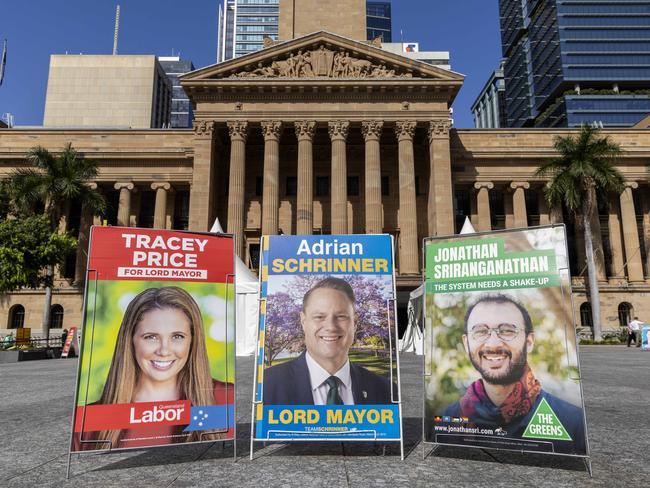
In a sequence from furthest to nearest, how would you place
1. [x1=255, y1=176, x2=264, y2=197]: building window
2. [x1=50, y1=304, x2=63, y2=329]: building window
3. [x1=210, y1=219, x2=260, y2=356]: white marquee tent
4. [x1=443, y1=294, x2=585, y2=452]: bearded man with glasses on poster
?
[x1=255, y1=176, x2=264, y2=197]: building window → [x1=50, y1=304, x2=63, y2=329]: building window → [x1=210, y1=219, x2=260, y2=356]: white marquee tent → [x1=443, y1=294, x2=585, y2=452]: bearded man with glasses on poster

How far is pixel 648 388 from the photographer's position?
11.5 meters

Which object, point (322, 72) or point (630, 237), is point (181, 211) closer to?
point (322, 72)

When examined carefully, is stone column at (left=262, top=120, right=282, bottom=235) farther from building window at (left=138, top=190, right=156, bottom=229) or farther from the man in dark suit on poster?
the man in dark suit on poster

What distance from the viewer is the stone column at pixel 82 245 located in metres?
40.7

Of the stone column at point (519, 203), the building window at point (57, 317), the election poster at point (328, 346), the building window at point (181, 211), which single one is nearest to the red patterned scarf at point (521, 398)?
the election poster at point (328, 346)

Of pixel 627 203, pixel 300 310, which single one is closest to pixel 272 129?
pixel 627 203

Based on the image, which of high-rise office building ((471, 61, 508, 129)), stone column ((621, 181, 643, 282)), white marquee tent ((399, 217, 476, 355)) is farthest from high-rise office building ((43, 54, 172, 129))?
high-rise office building ((471, 61, 508, 129))

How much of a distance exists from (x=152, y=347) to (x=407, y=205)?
1267 inches

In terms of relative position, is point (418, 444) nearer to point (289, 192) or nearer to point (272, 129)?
point (272, 129)

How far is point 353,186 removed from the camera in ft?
141

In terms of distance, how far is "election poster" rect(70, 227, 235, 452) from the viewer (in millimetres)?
5410

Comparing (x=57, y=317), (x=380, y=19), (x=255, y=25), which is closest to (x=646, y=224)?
(x=57, y=317)

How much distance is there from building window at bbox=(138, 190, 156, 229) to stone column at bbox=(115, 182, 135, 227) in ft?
7.56

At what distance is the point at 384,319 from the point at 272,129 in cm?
3354
